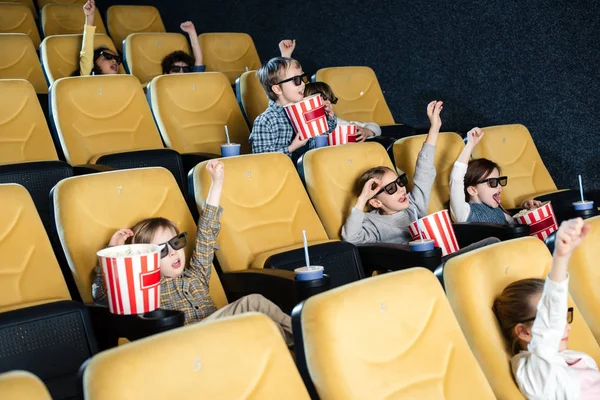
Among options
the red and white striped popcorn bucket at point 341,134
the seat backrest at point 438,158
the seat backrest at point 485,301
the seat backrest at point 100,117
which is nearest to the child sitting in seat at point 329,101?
the red and white striped popcorn bucket at point 341,134

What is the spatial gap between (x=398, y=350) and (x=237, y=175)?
3.47 ft

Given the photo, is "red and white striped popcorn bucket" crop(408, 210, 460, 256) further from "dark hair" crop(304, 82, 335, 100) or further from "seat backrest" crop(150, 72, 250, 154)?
"seat backrest" crop(150, 72, 250, 154)

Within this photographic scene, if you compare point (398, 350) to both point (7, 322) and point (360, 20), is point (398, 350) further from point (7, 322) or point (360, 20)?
point (360, 20)

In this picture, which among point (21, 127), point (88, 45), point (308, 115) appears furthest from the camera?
point (88, 45)

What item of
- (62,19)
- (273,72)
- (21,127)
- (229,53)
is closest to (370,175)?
(273,72)

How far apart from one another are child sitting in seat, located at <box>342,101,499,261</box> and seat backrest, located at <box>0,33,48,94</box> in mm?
1850

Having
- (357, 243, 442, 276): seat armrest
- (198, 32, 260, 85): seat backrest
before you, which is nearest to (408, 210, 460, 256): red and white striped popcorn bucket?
(357, 243, 442, 276): seat armrest

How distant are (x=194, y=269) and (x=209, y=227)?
12cm

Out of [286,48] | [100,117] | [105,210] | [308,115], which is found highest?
[286,48]

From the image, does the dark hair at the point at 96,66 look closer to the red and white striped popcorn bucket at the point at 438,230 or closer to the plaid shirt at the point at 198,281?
the plaid shirt at the point at 198,281

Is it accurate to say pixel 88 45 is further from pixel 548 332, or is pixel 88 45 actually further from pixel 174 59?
pixel 548 332

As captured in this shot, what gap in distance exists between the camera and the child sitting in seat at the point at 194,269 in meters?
1.98

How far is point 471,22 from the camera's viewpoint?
399 cm

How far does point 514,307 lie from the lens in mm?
1703
